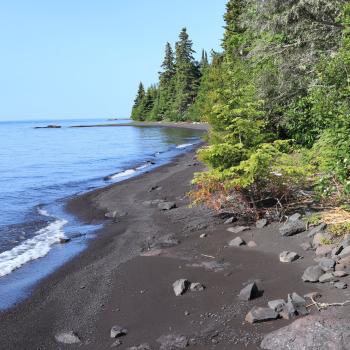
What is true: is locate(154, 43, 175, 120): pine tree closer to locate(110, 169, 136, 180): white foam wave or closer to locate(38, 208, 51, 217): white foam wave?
locate(110, 169, 136, 180): white foam wave

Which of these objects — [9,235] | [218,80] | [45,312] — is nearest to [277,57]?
[218,80]

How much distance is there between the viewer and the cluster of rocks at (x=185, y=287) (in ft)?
24.9

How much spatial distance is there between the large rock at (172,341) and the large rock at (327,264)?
277 centimetres

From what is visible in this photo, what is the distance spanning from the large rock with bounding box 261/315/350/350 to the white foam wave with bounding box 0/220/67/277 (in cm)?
659

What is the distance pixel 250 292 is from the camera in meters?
6.96

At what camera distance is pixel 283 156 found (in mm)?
10773

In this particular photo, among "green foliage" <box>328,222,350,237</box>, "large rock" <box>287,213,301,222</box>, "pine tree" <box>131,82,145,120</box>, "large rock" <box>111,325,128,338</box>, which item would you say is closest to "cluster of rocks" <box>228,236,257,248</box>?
"large rock" <box>287,213,301,222</box>

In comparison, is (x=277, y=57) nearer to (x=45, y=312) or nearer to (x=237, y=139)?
(x=237, y=139)

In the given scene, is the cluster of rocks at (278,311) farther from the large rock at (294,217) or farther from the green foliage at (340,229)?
the large rock at (294,217)

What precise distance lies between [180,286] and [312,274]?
7.14 ft

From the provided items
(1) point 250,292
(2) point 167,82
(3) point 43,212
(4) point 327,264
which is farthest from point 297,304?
(2) point 167,82

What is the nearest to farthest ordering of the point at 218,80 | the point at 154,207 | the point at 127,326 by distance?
the point at 127,326, the point at 154,207, the point at 218,80

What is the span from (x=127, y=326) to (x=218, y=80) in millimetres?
15627

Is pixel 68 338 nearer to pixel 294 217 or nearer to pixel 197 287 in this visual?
pixel 197 287
